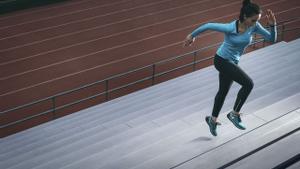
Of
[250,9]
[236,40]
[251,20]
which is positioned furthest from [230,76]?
[250,9]

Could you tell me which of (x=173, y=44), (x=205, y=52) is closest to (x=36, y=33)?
(x=173, y=44)

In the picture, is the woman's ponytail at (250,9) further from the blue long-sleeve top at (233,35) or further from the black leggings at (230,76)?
the black leggings at (230,76)

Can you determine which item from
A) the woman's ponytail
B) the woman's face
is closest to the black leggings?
the woman's face

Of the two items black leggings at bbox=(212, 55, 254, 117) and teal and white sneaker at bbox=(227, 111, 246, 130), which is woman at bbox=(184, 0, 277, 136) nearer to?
black leggings at bbox=(212, 55, 254, 117)

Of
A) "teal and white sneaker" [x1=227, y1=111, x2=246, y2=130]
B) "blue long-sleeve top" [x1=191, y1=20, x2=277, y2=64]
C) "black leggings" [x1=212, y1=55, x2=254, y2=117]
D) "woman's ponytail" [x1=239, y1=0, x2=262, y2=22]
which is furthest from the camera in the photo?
"teal and white sneaker" [x1=227, y1=111, x2=246, y2=130]

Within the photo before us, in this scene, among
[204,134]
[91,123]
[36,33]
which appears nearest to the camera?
[204,134]

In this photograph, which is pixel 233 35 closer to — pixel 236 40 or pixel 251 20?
pixel 236 40

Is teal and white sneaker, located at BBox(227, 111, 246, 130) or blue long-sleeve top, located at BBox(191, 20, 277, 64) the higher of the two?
blue long-sleeve top, located at BBox(191, 20, 277, 64)

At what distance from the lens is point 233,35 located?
5719 mm

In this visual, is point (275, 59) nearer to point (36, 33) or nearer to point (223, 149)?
point (223, 149)

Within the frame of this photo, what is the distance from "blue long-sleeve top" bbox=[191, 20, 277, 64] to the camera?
5.66 m

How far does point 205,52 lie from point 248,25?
857 cm

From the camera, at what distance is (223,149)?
555 cm

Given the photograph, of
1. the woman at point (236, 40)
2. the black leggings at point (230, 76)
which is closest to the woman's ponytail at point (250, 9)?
the woman at point (236, 40)
